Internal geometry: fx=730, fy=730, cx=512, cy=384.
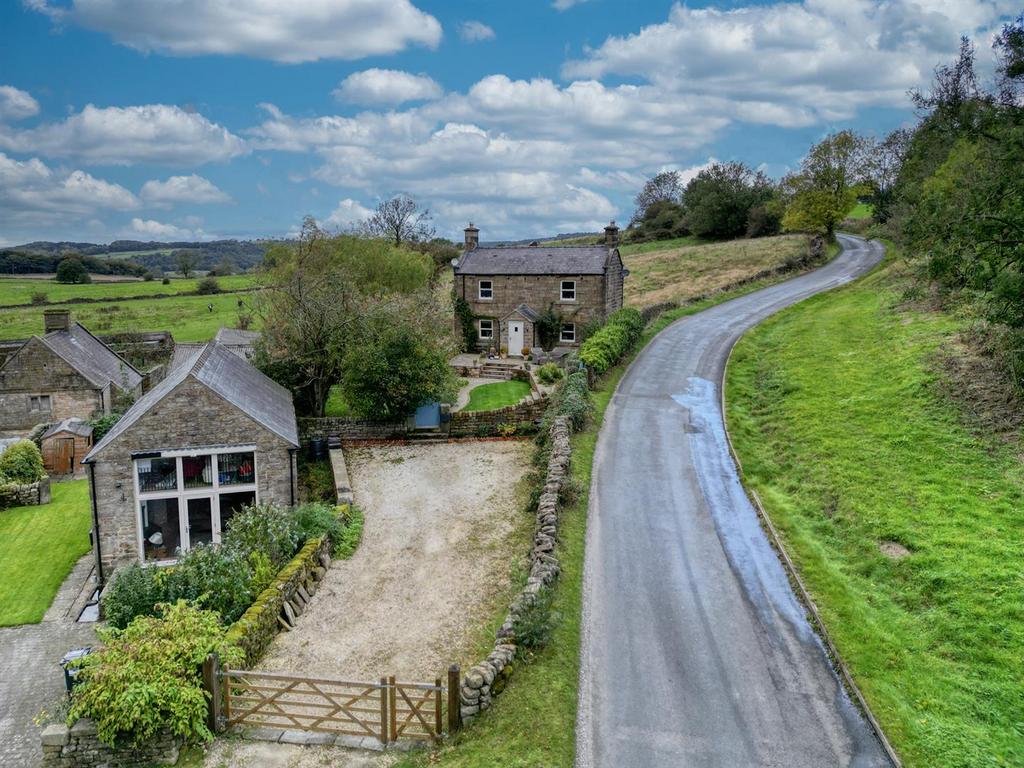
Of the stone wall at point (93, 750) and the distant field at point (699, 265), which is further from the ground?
the distant field at point (699, 265)

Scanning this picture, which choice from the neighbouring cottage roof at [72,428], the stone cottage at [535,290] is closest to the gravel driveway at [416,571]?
the neighbouring cottage roof at [72,428]

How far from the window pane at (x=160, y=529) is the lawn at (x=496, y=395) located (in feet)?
46.6

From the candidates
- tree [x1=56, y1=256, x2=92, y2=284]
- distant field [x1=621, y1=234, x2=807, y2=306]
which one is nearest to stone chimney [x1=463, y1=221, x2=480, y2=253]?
distant field [x1=621, y1=234, x2=807, y2=306]

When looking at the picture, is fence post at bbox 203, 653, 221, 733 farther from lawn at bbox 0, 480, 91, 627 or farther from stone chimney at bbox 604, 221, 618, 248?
stone chimney at bbox 604, 221, 618, 248

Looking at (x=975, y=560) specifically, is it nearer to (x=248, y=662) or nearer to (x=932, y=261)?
(x=932, y=261)

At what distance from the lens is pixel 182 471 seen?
21.1 metres

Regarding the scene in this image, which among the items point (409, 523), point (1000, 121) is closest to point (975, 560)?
point (409, 523)

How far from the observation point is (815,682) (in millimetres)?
13266

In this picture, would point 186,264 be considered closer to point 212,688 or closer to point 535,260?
point 535,260

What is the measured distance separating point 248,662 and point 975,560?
15484 millimetres

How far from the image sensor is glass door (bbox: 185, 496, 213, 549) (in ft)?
69.7

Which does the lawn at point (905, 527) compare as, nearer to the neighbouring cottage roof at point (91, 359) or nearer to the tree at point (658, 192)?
the neighbouring cottage roof at point (91, 359)

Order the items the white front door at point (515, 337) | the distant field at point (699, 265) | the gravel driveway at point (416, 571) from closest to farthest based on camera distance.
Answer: the gravel driveway at point (416, 571) < the white front door at point (515, 337) < the distant field at point (699, 265)

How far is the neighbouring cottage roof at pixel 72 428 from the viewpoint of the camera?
113 feet
